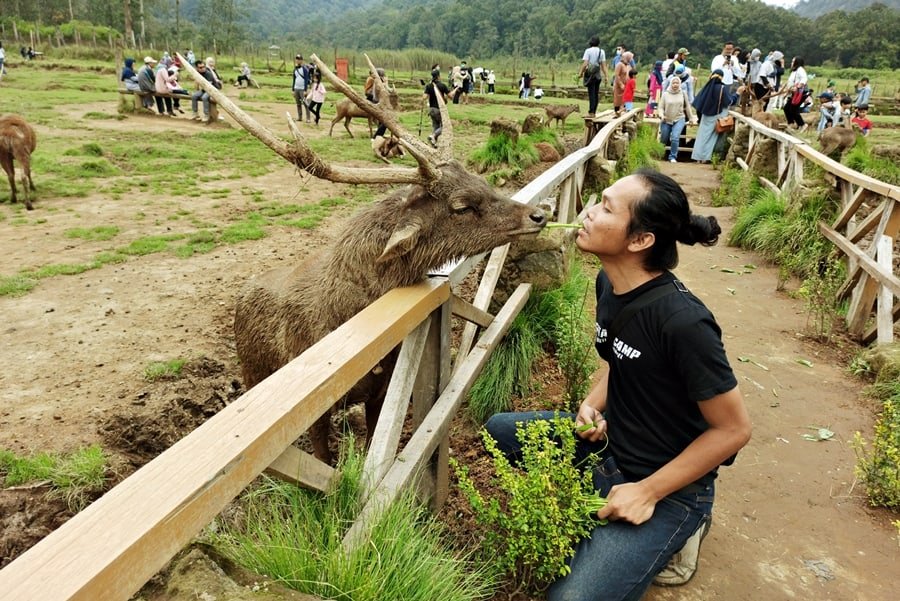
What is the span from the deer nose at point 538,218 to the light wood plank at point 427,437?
0.92 metres

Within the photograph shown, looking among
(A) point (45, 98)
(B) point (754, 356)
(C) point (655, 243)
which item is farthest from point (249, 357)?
(A) point (45, 98)

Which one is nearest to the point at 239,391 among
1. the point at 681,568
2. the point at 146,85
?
the point at 681,568

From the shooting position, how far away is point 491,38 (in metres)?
112

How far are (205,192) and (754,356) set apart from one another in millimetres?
9601

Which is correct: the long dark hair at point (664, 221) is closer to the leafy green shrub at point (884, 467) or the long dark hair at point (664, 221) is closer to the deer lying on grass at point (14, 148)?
the leafy green shrub at point (884, 467)

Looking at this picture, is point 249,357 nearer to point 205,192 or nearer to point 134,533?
point 134,533

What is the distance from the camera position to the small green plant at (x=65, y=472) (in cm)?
367

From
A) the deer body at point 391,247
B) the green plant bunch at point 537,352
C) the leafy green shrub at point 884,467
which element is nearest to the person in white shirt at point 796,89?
the green plant bunch at point 537,352

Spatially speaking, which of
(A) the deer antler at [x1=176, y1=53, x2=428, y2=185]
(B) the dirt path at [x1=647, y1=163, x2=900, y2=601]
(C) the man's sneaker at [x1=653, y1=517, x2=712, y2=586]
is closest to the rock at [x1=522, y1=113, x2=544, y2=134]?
(B) the dirt path at [x1=647, y1=163, x2=900, y2=601]

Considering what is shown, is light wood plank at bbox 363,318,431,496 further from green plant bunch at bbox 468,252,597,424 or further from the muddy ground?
green plant bunch at bbox 468,252,597,424

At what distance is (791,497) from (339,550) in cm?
305

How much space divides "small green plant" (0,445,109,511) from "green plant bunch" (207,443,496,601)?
197 centimetres

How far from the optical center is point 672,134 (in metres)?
14.6

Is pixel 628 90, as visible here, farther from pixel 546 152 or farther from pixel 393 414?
pixel 393 414
